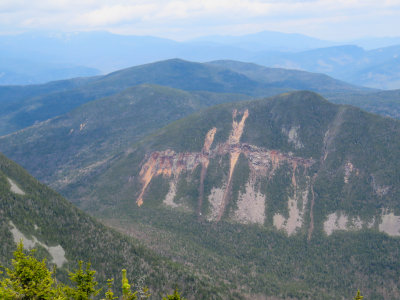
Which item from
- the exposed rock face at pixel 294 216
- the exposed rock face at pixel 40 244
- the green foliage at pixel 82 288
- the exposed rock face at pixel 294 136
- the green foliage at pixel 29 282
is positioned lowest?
the exposed rock face at pixel 294 216

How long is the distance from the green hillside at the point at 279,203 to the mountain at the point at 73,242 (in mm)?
19927

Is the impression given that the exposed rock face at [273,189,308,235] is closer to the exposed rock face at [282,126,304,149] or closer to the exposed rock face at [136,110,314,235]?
the exposed rock face at [136,110,314,235]

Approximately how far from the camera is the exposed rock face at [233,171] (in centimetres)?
16362

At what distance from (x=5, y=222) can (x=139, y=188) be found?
302 ft

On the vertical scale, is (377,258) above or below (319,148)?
below

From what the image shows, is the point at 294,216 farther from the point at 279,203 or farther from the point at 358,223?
the point at 358,223

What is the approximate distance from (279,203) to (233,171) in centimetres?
3117

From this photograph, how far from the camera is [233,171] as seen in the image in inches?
7151

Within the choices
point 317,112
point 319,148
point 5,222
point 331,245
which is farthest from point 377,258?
point 5,222

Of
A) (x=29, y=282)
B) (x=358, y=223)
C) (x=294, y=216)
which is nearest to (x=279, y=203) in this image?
(x=294, y=216)

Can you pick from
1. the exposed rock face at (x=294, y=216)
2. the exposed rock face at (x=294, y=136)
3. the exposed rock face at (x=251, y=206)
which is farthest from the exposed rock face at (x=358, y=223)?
the exposed rock face at (x=294, y=136)

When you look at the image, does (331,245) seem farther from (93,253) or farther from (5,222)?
(5,222)

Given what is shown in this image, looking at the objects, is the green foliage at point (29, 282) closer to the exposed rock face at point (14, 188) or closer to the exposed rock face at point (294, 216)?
the exposed rock face at point (14, 188)

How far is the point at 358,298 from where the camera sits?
36812 millimetres
